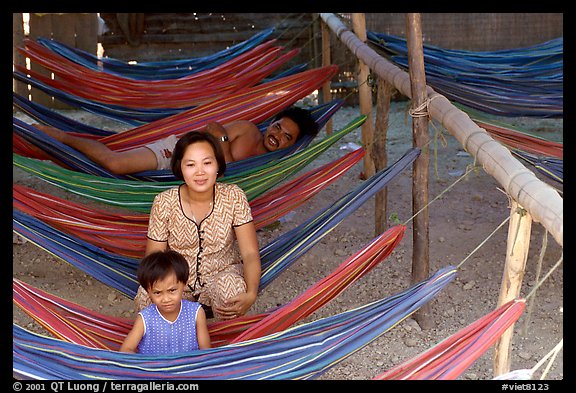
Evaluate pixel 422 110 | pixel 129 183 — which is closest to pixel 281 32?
pixel 129 183

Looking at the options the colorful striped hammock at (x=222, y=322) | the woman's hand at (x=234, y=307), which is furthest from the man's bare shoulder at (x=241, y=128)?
the colorful striped hammock at (x=222, y=322)

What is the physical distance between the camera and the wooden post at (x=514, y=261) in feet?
5.24

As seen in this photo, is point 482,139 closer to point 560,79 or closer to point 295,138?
point 295,138

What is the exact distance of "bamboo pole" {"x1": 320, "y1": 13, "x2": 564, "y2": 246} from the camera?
143cm

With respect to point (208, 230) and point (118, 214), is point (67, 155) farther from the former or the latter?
point (208, 230)

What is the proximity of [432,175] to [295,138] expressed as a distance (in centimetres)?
115

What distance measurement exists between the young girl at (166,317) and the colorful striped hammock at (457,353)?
2.07 feet

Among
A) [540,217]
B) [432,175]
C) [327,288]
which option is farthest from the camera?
[432,175]

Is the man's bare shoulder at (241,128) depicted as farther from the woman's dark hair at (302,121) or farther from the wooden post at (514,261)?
the wooden post at (514,261)

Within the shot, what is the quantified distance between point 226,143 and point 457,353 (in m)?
1.73

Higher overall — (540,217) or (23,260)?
(23,260)

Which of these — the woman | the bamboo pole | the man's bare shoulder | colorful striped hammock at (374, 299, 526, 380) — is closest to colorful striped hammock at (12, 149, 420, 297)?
the woman
